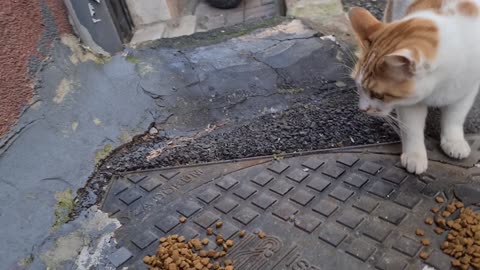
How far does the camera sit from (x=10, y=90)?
5.82 feet

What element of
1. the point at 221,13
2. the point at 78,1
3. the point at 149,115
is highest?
the point at 78,1

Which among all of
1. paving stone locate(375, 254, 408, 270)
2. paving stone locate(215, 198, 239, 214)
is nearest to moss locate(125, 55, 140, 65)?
paving stone locate(215, 198, 239, 214)

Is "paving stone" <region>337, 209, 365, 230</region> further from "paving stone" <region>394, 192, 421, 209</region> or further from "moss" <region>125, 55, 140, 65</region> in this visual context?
"moss" <region>125, 55, 140, 65</region>

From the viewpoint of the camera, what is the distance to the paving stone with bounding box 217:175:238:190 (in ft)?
5.56

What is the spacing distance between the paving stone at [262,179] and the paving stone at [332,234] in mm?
316

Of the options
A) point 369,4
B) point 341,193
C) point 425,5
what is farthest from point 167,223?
point 369,4

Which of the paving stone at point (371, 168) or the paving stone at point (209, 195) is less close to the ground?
the paving stone at point (209, 195)

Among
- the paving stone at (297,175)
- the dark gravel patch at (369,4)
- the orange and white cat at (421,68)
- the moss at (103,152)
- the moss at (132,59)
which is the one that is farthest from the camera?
the dark gravel patch at (369,4)

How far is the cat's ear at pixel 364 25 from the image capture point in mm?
1536

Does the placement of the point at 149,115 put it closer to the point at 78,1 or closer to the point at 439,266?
the point at 78,1

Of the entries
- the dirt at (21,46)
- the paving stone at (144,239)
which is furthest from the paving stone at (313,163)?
the dirt at (21,46)

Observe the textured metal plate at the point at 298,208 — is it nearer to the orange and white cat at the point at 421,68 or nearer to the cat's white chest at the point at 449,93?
the orange and white cat at the point at 421,68

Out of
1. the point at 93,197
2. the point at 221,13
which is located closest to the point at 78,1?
the point at 93,197

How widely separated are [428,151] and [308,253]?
70 centimetres
